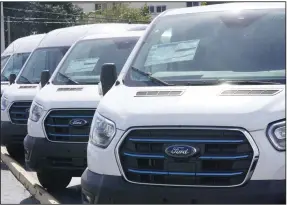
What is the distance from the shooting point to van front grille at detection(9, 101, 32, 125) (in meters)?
8.94

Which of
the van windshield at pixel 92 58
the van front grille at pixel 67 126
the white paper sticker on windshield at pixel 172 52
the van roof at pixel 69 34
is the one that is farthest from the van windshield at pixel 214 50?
the van roof at pixel 69 34

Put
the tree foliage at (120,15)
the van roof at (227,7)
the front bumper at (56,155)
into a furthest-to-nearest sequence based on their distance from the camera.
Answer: the tree foliage at (120,15) < the front bumper at (56,155) < the van roof at (227,7)

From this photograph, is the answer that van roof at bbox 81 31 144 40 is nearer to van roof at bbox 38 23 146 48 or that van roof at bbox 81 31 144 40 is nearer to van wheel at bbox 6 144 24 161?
van roof at bbox 38 23 146 48

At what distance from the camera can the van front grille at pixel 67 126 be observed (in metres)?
6.33

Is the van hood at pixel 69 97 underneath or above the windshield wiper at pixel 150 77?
underneath

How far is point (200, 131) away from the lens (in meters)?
3.91

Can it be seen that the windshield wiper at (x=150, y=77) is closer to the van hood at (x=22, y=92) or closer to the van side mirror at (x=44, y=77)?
the van side mirror at (x=44, y=77)

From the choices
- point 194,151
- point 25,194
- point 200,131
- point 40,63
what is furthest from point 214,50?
point 40,63

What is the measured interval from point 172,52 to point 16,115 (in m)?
4.62

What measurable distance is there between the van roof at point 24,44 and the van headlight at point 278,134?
6826 mm

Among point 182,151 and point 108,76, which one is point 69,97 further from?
point 182,151

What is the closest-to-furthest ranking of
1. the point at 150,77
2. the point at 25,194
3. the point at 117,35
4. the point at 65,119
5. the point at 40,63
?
the point at 150,77
the point at 65,119
the point at 25,194
the point at 117,35
the point at 40,63

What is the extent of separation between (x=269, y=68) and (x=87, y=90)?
267 cm

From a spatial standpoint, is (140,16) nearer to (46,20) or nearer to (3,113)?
(46,20)
